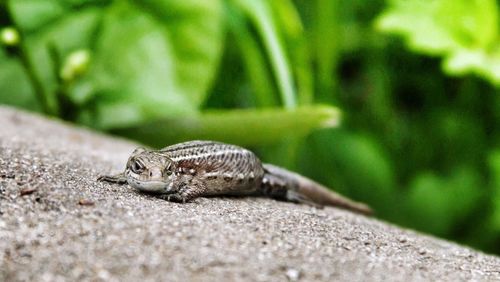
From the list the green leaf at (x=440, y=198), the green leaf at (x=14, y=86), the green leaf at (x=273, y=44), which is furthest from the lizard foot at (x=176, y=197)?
the green leaf at (x=440, y=198)

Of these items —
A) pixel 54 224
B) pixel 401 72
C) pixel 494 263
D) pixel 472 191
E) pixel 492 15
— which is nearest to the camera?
pixel 54 224

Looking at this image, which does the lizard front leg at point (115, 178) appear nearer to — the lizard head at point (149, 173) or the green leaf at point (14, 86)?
the lizard head at point (149, 173)

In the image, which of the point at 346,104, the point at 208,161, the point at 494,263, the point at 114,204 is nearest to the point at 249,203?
the point at 208,161

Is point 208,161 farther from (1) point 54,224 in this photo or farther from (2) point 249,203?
(1) point 54,224

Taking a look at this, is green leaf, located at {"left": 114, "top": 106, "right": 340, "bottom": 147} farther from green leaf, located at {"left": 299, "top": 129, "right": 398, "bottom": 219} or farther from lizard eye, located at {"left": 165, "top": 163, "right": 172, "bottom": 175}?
lizard eye, located at {"left": 165, "top": 163, "right": 172, "bottom": 175}

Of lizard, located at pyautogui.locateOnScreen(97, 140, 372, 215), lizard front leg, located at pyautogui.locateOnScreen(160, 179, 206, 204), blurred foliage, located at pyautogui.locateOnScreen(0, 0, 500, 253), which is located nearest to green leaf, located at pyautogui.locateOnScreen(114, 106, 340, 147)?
blurred foliage, located at pyautogui.locateOnScreen(0, 0, 500, 253)

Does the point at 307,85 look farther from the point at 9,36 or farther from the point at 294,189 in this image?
the point at 9,36
